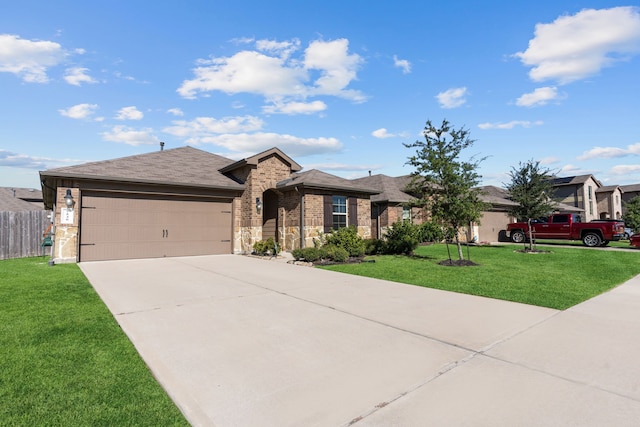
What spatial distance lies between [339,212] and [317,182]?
230 cm

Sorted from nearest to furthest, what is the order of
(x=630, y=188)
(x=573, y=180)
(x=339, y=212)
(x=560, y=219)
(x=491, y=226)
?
(x=339, y=212) → (x=560, y=219) → (x=491, y=226) → (x=573, y=180) → (x=630, y=188)

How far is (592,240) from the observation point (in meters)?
19.2

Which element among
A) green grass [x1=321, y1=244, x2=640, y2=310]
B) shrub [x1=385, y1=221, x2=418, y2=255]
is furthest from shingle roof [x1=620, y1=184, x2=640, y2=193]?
shrub [x1=385, y1=221, x2=418, y2=255]

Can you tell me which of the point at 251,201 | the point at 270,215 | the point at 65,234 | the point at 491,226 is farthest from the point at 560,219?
the point at 65,234

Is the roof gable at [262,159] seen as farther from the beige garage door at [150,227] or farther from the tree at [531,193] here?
the tree at [531,193]

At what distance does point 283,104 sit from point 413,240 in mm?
9560

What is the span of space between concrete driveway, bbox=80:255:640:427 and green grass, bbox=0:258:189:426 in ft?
0.65

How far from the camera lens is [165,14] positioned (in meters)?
9.85

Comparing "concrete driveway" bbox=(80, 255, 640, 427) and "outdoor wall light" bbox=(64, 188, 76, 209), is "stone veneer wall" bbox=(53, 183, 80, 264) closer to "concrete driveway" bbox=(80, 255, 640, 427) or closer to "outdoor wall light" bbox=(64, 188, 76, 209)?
"outdoor wall light" bbox=(64, 188, 76, 209)

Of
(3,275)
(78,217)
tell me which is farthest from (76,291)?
(78,217)

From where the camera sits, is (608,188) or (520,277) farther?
(608,188)

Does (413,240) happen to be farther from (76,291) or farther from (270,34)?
(76,291)

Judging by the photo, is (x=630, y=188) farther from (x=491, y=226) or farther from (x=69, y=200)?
(x=69, y=200)

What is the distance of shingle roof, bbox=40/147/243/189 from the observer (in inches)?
489
